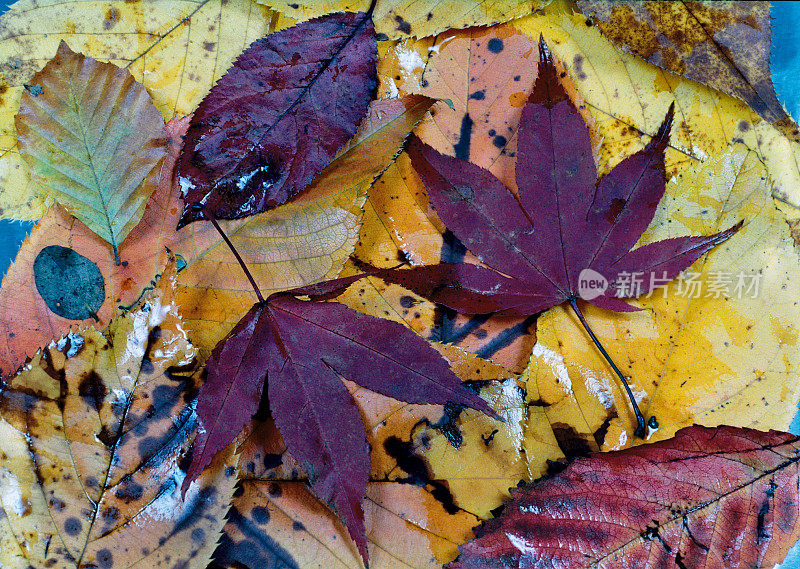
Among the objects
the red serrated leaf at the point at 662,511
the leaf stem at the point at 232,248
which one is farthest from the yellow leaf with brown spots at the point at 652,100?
the leaf stem at the point at 232,248

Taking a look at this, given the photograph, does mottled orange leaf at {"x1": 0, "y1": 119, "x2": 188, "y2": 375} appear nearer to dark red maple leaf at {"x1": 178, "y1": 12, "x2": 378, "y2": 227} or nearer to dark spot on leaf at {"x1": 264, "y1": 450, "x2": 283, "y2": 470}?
dark red maple leaf at {"x1": 178, "y1": 12, "x2": 378, "y2": 227}

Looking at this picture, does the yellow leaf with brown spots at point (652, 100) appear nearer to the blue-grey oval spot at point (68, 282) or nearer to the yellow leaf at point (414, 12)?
the yellow leaf at point (414, 12)

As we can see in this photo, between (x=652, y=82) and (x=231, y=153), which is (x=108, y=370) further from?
(x=652, y=82)

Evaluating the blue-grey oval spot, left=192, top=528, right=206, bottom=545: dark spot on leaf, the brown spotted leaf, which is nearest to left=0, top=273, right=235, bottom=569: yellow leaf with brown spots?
left=192, top=528, right=206, bottom=545: dark spot on leaf

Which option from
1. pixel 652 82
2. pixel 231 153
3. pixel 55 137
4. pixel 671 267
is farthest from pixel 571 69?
pixel 55 137

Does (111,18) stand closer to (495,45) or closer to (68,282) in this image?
(68,282)
